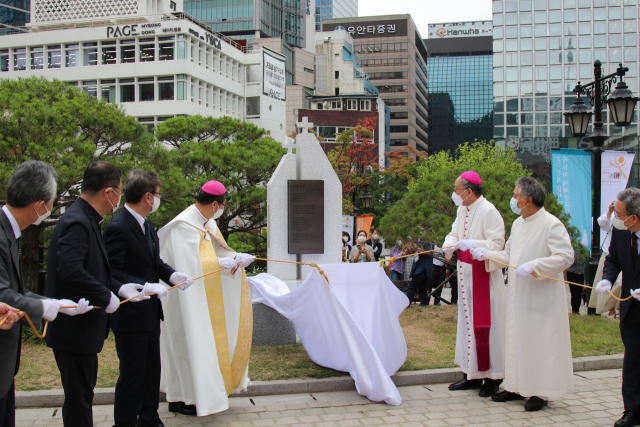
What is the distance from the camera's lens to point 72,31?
47781 millimetres

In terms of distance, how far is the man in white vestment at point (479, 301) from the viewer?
19.9 feet

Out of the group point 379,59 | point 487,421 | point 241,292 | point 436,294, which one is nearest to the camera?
point 487,421

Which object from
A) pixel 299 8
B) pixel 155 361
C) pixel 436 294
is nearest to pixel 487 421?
pixel 155 361

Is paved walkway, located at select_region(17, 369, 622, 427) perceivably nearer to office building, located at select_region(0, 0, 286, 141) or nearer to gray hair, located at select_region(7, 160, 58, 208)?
gray hair, located at select_region(7, 160, 58, 208)

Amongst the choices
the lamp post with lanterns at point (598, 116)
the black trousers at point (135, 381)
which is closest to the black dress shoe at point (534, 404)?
the black trousers at point (135, 381)

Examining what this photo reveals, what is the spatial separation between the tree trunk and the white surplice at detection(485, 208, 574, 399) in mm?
7123

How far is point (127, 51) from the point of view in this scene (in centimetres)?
4828

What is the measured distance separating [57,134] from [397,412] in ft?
20.4

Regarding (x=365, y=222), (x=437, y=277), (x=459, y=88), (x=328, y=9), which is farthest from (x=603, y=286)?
(x=459, y=88)

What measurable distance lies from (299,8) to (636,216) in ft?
316

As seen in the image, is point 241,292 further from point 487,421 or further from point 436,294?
point 436,294

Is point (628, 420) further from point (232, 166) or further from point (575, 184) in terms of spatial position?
point (232, 166)

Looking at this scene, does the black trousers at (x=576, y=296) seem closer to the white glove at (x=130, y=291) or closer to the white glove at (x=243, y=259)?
the white glove at (x=243, y=259)

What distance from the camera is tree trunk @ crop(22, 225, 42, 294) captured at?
884cm
